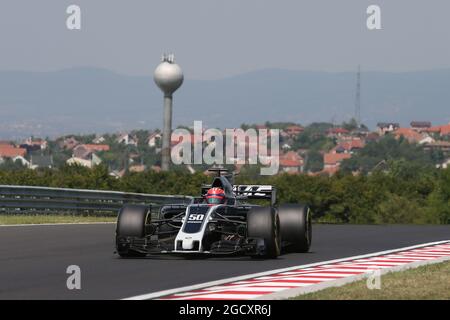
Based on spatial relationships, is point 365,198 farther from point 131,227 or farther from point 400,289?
point 400,289

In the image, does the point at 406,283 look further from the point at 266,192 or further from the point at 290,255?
the point at 266,192

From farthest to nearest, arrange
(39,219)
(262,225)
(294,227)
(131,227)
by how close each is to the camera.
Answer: (39,219)
(294,227)
(131,227)
(262,225)

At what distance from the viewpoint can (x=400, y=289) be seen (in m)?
13.5

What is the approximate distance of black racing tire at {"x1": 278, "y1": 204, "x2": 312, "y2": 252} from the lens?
20.2 m

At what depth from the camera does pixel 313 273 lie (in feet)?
52.0

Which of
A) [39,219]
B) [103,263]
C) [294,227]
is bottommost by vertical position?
[39,219]

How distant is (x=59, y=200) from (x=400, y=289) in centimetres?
2189

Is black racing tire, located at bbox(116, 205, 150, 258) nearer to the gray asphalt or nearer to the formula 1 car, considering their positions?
the formula 1 car

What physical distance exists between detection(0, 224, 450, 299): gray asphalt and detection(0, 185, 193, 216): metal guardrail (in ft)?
16.9

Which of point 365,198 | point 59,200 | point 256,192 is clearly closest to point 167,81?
point 365,198

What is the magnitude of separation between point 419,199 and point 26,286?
11827 cm

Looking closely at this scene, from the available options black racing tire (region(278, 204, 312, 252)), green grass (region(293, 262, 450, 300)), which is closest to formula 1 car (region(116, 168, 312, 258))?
black racing tire (region(278, 204, 312, 252))
